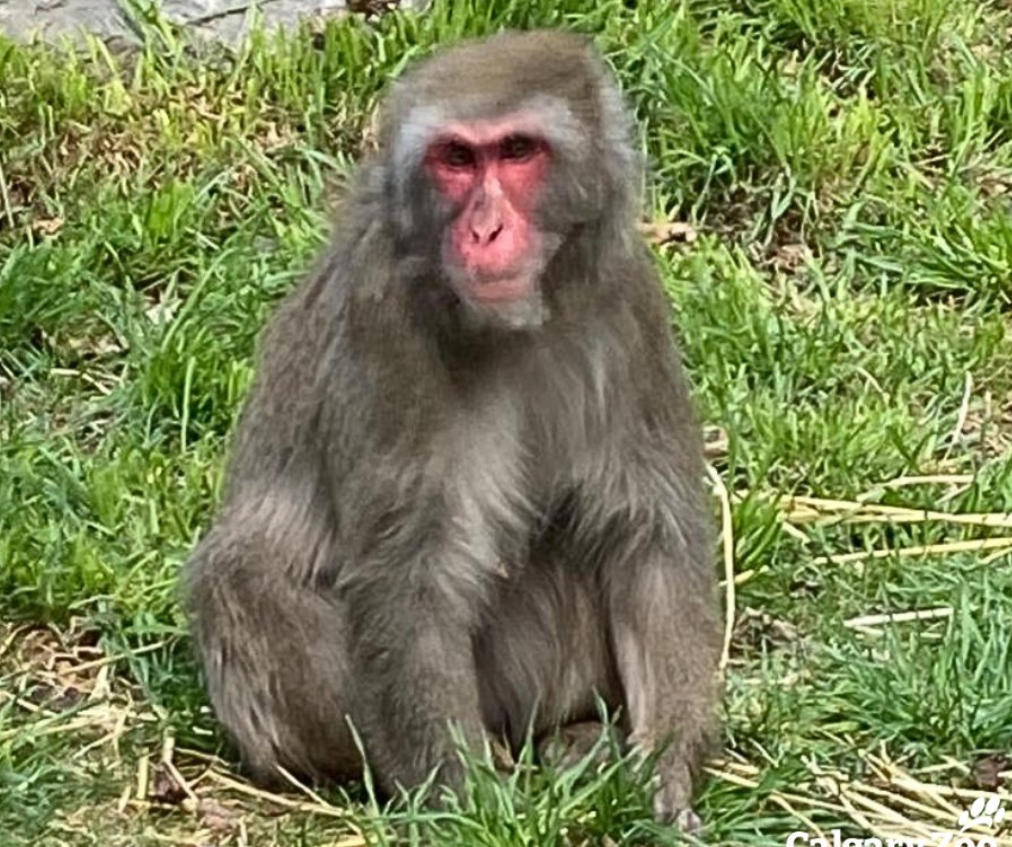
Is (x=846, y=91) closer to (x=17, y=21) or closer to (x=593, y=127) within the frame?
(x=17, y=21)

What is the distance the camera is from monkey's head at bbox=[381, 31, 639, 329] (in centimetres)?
507

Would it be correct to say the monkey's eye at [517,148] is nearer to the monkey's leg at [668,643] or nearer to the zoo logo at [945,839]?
the monkey's leg at [668,643]

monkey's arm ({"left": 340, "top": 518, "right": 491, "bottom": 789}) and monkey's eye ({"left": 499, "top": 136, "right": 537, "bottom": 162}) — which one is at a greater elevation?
monkey's eye ({"left": 499, "top": 136, "right": 537, "bottom": 162})

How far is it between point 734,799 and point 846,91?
3.66 m

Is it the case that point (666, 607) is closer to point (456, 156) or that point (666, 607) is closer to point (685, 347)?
point (456, 156)

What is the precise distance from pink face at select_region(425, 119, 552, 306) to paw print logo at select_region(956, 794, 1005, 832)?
1.40 metres

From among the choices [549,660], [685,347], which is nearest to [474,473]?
[549,660]

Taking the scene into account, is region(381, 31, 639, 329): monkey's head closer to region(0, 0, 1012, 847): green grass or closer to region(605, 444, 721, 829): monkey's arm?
region(605, 444, 721, 829): monkey's arm

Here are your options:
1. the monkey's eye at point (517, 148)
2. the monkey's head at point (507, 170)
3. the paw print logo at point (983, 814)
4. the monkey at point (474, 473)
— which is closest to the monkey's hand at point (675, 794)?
the monkey at point (474, 473)

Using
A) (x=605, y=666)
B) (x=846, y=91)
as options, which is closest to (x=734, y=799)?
(x=605, y=666)

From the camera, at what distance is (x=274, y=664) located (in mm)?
5676

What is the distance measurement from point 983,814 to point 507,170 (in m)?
1.61

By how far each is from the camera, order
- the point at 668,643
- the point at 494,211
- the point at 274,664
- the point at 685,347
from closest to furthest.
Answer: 1. the point at 494,211
2. the point at 668,643
3. the point at 274,664
4. the point at 685,347

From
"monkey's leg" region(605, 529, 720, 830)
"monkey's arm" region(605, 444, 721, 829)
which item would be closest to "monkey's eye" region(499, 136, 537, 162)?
"monkey's arm" region(605, 444, 721, 829)
